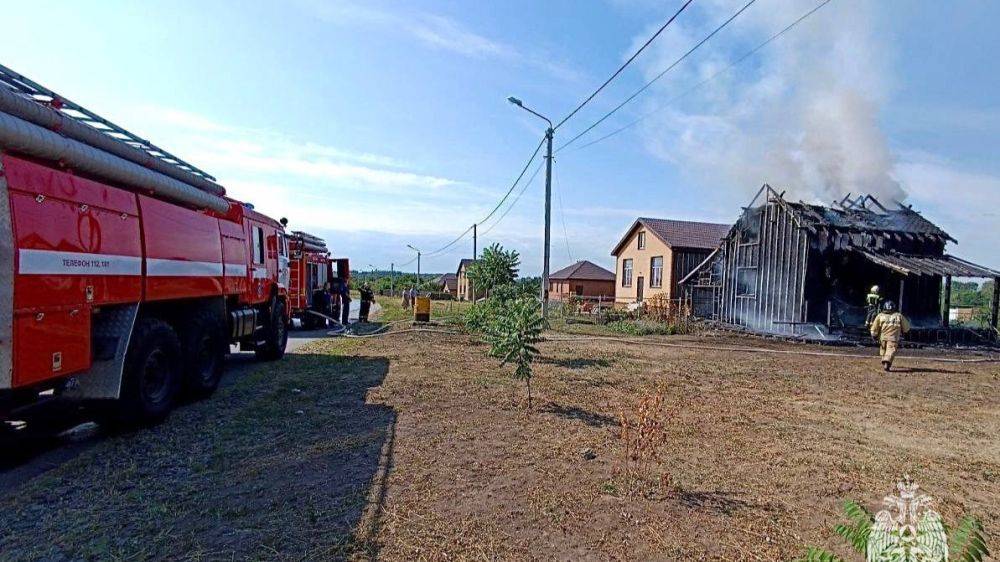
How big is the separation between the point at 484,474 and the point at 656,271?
104ft

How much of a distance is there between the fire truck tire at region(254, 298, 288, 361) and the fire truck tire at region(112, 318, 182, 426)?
4.47 m

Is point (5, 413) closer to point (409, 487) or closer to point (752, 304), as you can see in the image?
point (409, 487)

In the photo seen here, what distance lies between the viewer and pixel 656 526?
4090 millimetres

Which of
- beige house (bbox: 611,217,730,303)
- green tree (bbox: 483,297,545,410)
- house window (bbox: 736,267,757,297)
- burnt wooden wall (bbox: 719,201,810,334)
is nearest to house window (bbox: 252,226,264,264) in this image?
green tree (bbox: 483,297,545,410)

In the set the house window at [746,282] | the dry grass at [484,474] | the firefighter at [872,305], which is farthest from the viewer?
the house window at [746,282]

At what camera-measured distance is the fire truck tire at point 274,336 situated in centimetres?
1155

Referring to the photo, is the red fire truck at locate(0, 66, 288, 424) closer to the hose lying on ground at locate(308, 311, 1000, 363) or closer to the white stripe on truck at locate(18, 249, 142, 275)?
the white stripe on truck at locate(18, 249, 142, 275)

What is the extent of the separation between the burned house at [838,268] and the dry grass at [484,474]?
1045 centimetres

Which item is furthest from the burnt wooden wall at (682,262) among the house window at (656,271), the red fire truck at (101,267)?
the red fire truck at (101,267)

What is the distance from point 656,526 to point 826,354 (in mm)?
14482

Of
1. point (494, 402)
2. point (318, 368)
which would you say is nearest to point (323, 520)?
point (494, 402)

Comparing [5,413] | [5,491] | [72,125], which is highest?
[72,125]

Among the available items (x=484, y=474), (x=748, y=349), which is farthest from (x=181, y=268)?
(x=748, y=349)

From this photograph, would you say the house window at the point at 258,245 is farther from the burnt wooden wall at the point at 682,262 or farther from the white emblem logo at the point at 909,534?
the burnt wooden wall at the point at 682,262
